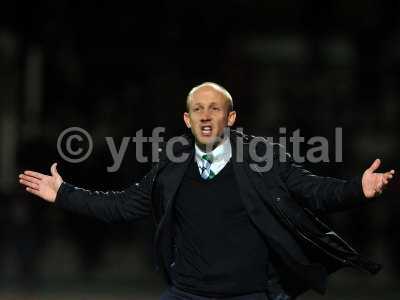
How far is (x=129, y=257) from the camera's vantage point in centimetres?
1425

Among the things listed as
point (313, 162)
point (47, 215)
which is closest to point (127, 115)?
point (47, 215)

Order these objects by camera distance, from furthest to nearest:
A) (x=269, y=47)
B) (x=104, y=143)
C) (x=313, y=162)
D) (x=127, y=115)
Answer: (x=269, y=47)
(x=127, y=115)
(x=104, y=143)
(x=313, y=162)

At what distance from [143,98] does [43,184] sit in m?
8.97

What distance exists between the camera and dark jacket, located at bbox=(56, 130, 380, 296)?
5719 mm

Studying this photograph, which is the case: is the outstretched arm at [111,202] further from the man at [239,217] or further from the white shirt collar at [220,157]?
the white shirt collar at [220,157]

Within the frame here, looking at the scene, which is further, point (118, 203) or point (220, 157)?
point (118, 203)

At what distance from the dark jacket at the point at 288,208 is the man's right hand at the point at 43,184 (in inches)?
29.7

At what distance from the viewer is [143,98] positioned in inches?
602

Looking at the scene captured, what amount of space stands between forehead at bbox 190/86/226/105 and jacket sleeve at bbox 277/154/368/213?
0.57 meters

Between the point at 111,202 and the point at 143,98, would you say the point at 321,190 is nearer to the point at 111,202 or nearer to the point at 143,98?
the point at 111,202

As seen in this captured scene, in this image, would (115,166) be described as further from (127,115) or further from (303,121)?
(303,121)

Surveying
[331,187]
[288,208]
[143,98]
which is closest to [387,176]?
[331,187]

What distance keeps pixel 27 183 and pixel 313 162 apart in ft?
23.4

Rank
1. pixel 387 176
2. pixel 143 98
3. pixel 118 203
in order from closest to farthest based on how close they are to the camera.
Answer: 1. pixel 387 176
2. pixel 118 203
3. pixel 143 98
